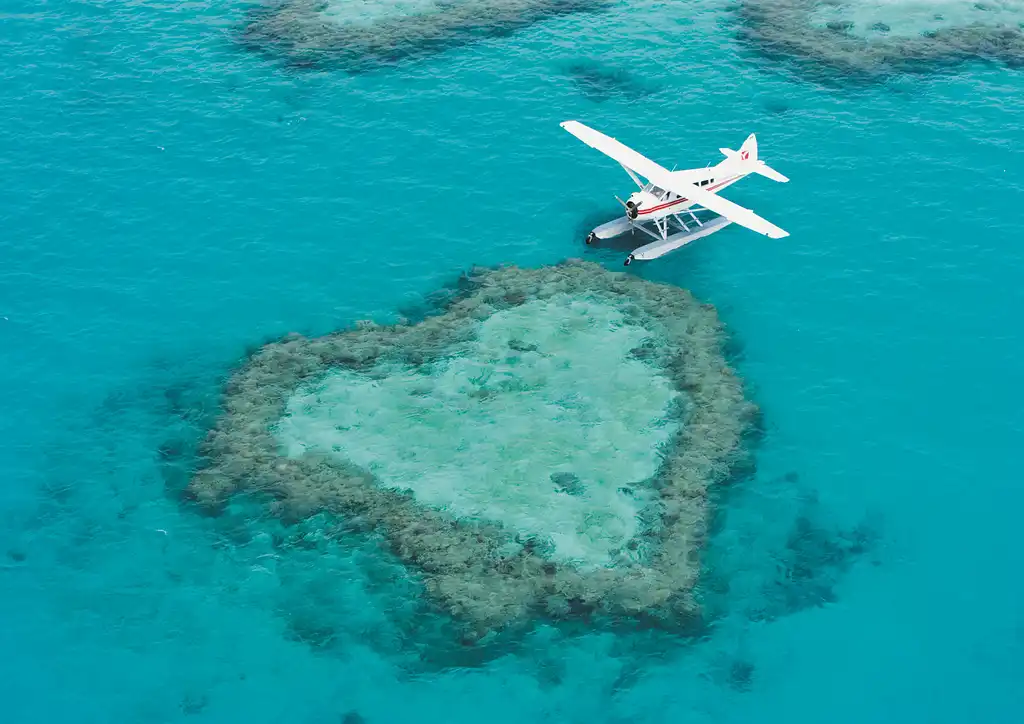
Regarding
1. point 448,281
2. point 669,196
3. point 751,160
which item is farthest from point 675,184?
point 448,281

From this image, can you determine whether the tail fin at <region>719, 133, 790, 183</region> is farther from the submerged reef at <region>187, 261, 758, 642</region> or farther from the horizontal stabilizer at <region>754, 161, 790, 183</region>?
the submerged reef at <region>187, 261, 758, 642</region>

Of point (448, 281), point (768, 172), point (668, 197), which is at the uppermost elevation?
point (768, 172)

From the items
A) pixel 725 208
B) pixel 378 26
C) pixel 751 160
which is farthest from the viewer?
pixel 378 26

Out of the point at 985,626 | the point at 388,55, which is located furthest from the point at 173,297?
the point at 985,626

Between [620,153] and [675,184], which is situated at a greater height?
[620,153]

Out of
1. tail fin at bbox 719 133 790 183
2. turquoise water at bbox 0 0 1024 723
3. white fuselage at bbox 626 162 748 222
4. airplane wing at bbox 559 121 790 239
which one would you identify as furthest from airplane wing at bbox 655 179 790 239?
turquoise water at bbox 0 0 1024 723

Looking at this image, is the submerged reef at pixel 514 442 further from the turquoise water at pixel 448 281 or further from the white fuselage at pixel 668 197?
the white fuselage at pixel 668 197

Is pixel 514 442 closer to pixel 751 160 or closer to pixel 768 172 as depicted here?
pixel 768 172
